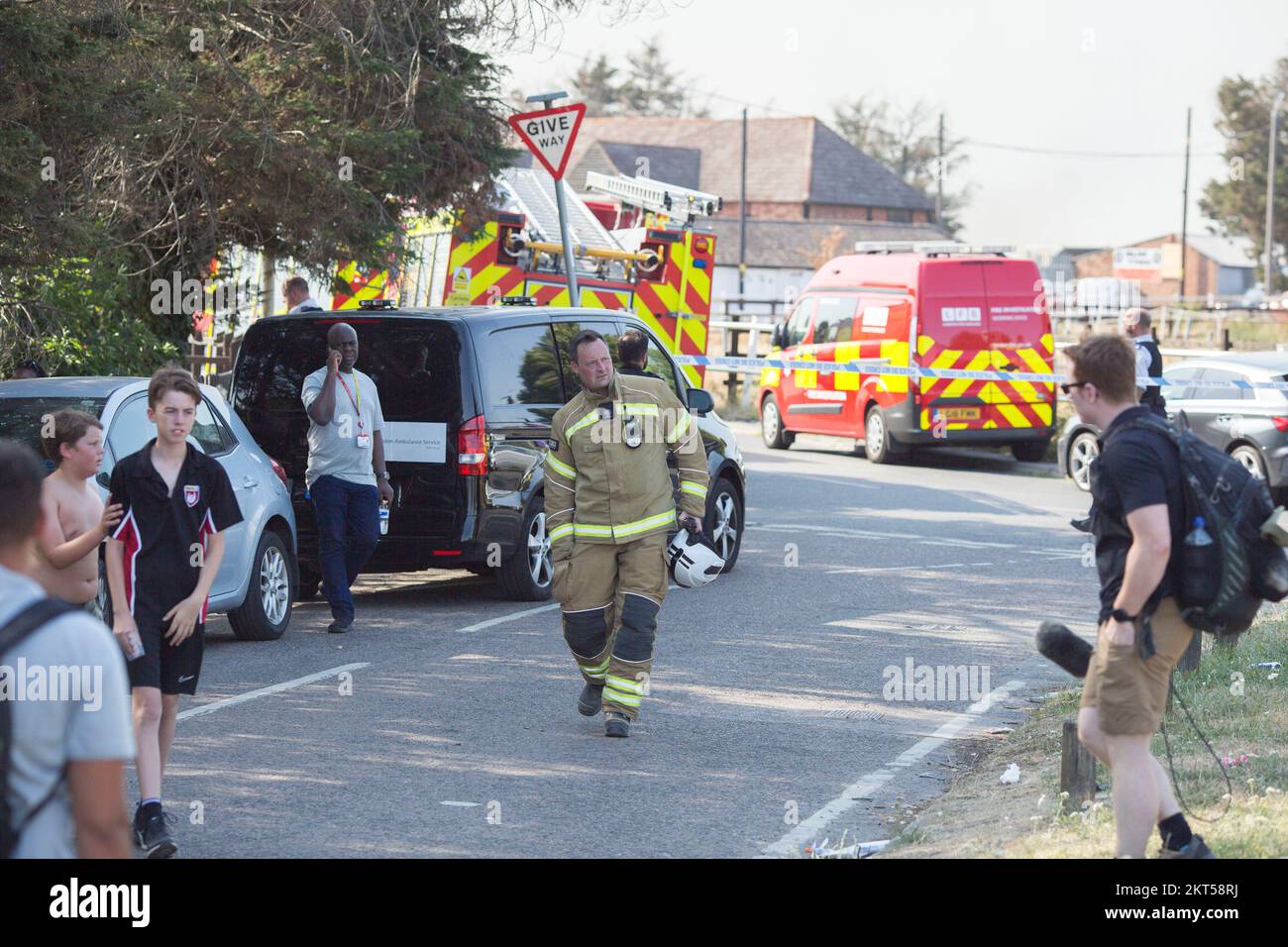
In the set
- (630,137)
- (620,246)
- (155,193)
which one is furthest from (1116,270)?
(155,193)

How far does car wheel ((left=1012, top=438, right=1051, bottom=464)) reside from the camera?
72.9ft

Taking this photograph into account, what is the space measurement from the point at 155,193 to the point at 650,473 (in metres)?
7.35

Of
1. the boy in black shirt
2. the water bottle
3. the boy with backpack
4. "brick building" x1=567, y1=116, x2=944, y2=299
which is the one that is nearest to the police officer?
the water bottle

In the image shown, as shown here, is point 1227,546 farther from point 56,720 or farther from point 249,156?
point 249,156

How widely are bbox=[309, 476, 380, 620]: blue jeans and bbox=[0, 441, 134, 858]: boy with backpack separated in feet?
22.9

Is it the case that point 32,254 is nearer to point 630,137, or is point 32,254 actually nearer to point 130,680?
point 130,680

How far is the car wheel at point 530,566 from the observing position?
443 inches

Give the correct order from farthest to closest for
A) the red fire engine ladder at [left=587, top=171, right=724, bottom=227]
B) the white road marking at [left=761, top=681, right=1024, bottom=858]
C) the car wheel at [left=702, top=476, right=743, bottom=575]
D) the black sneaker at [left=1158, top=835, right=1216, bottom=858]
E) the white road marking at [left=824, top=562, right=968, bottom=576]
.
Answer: the red fire engine ladder at [left=587, top=171, right=724, bottom=227] → the white road marking at [left=824, top=562, right=968, bottom=576] → the car wheel at [left=702, top=476, right=743, bottom=575] → the white road marking at [left=761, top=681, right=1024, bottom=858] → the black sneaker at [left=1158, top=835, right=1216, bottom=858]

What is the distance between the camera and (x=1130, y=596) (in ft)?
16.3

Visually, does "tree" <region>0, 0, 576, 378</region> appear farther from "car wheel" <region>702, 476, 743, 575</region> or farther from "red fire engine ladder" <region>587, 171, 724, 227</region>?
"red fire engine ladder" <region>587, 171, 724, 227</region>

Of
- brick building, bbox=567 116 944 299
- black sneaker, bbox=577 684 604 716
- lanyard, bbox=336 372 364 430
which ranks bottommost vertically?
black sneaker, bbox=577 684 604 716

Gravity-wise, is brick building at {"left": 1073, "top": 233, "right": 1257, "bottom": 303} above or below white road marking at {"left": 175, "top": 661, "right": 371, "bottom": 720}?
above

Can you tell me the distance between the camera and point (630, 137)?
84.8 metres

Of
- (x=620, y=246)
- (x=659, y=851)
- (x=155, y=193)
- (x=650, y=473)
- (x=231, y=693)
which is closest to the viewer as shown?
(x=659, y=851)
